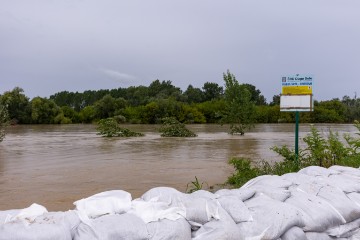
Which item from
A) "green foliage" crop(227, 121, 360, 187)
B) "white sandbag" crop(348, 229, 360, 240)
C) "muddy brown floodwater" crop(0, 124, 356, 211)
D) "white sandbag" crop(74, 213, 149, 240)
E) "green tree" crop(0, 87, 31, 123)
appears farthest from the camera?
"green tree" crop(0, 87, 31, 123)

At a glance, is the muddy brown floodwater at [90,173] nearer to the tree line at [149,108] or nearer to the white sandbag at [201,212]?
the white sandbag at [201,212]

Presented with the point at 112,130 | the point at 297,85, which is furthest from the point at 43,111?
the point at 297,85

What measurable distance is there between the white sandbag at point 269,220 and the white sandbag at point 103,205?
0.66 metres

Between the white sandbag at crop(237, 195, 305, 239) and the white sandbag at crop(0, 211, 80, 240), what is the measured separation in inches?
37.1

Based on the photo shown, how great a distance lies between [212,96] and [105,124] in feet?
123

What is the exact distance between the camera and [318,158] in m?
6.32

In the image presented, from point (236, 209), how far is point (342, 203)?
2.83 ft

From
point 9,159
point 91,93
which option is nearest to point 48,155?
point 9,159

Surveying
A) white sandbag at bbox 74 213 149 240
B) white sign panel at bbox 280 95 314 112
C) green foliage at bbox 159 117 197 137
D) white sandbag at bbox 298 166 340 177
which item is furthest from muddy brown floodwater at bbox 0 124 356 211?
green foliage at bbox 159 117 197 137

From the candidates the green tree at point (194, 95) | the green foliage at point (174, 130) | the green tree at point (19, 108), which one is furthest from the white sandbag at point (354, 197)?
the green tree at point (194, 95)

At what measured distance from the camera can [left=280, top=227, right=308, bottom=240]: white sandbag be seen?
2.66 meters

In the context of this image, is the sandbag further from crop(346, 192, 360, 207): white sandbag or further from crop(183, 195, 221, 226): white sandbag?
crop(183, 195, 221, 226): white sandbag

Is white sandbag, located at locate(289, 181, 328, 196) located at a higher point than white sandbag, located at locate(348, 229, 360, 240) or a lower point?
higher

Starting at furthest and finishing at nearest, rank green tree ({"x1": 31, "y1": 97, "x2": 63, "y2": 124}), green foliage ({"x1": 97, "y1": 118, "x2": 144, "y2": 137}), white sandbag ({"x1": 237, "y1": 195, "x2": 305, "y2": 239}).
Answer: green tree ({"x1": 31, "y1": 97, "x2": 63, "y2": 124}) < green foliage ({"x1": 97, "y1": 118, "x2": 144, "y2": 137}) < white sandbag ({"x1": 237, "y1": 195, "x2": 305, "y2": 239})
